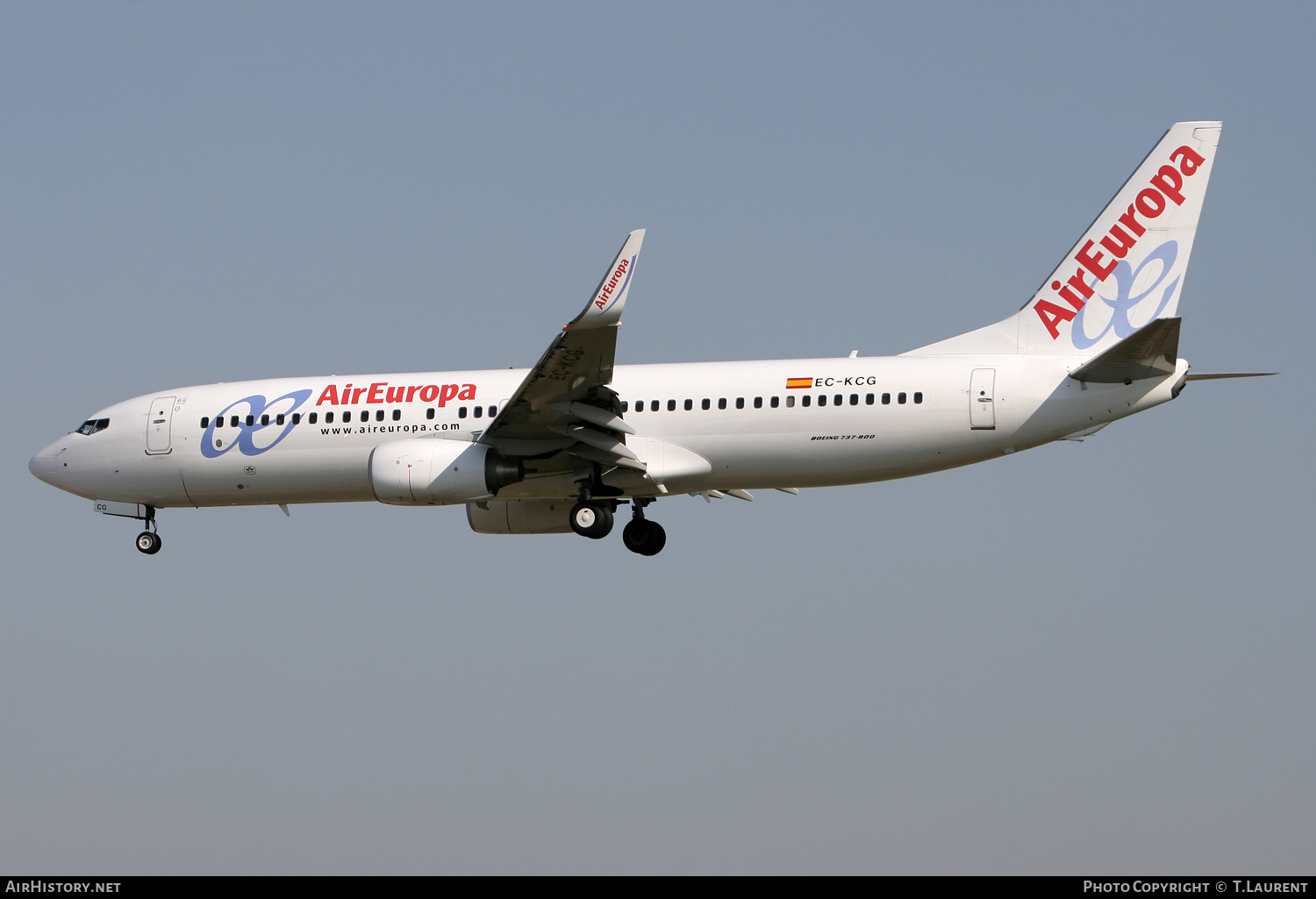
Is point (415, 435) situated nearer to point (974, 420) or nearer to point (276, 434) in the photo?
point (276, 434)

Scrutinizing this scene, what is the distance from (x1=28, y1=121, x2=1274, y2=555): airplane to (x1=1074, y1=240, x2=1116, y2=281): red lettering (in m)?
0.04

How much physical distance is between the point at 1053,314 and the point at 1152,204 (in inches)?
113

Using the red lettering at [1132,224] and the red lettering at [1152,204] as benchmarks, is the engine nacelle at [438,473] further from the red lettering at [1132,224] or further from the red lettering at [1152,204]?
the red lettering at [1152,204]

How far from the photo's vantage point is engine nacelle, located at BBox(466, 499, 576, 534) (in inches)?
1411

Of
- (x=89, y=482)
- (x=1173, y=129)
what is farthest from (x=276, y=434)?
(x=1173, y=129)

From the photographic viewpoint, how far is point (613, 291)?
93.2ft

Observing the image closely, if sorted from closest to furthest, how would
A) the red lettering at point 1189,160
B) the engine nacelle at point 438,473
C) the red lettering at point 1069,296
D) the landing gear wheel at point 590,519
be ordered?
the engine nacelle at point 438,473 → the red lettering at point 1069,296 → the red lettering at point 1189,160 → the landing gear wheel at point 590,519

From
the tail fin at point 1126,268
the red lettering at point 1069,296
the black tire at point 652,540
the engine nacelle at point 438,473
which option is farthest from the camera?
the black tire at point 652,540

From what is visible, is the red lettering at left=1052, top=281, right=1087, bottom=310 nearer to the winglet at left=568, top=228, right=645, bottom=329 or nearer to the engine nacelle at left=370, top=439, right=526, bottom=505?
the winglet at left=568, top=228, right=645, bottom=329

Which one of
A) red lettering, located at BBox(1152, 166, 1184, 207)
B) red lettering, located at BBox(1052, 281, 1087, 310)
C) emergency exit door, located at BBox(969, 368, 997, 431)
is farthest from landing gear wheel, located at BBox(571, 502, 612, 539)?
red lettering, located at BBox(1152, 166, 1184, 207)

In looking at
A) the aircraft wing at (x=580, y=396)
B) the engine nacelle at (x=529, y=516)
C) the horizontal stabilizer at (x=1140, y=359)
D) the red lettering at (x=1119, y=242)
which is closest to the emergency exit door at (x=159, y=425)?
the engine nacelle at (x=529, y=516)

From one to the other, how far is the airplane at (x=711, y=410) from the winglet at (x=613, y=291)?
4cm

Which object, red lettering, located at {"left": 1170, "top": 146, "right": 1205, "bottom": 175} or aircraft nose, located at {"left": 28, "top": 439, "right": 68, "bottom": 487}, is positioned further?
aircraft nose, located at {"left": 28, "top": 439, "right": 68, "bottom": 487}

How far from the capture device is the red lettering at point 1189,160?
3247 cm
